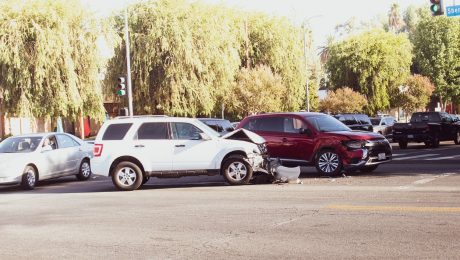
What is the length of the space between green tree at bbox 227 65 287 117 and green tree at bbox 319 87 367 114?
1070cm

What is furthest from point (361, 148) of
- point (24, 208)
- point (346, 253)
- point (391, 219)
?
point (346, 253)

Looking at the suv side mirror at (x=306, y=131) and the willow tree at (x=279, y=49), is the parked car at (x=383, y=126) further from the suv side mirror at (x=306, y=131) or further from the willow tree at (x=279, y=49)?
the suv side mirror at (x=306, y=131)

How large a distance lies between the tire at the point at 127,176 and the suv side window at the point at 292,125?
4.46 meters

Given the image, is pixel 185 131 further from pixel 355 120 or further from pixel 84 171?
pixel 355 120

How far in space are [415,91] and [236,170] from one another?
54969mm

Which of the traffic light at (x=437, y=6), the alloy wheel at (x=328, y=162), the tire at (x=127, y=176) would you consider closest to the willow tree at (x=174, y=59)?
the traffic light at (x=437, y=6)

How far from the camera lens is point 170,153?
52.3 ft

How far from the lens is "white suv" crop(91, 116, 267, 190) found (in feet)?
52.0

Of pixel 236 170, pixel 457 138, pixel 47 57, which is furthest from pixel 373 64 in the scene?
pixel 236 170

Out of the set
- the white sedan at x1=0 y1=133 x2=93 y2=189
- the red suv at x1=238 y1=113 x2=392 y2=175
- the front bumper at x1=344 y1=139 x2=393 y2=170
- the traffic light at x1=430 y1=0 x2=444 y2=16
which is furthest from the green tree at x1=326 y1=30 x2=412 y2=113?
the white sedan at x1=0 y1=133 x2=93 y2=189

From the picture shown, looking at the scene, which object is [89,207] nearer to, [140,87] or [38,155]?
[38,155]

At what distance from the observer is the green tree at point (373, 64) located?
65.1m

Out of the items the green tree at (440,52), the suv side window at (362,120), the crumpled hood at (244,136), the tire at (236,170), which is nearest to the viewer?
the tire at (236,170)

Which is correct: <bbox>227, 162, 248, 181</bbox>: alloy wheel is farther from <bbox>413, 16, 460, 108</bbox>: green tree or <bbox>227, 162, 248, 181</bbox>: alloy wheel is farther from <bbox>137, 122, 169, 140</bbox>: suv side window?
<bbox>413, 16, 460, 108</bbox>: green tree
